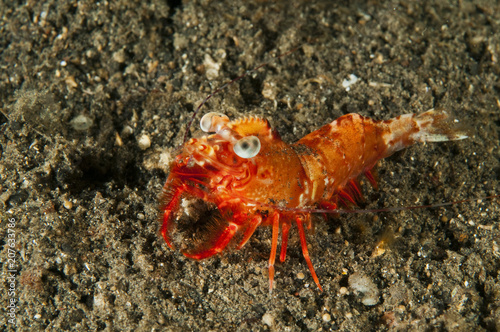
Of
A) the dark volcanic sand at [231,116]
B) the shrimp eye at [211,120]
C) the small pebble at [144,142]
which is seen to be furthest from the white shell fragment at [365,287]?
the small pebble at [144,142]

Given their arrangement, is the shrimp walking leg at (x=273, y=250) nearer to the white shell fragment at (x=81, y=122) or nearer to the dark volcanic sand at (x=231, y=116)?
the dark volcanic sand at (x=231, y=116)

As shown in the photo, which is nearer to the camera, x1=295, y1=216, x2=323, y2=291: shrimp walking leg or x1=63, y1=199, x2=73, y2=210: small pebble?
x1=295, y1=216, x2=323, y2=291: shrimp walking leg

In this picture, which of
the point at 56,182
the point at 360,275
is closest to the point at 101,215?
the point at 56,182

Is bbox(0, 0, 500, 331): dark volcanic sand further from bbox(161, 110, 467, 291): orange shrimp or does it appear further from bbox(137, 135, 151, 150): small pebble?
bbox(161, 110, 467, 291): orange shrimp

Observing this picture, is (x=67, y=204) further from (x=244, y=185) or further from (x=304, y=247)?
(x=304, y=247)

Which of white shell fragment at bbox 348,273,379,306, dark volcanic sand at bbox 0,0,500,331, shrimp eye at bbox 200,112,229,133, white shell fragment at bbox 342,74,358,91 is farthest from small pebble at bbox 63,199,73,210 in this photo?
white shell fragment at bbox 342,74,358,91
